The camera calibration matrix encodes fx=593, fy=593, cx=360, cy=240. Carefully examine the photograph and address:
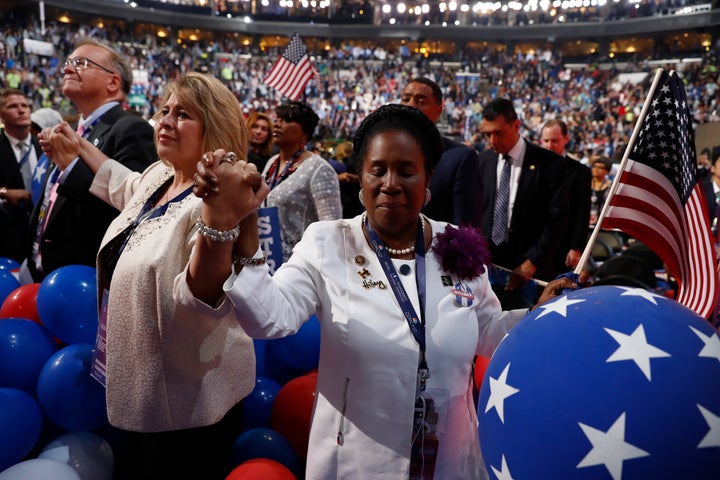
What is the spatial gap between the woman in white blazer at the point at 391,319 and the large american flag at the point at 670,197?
480mm

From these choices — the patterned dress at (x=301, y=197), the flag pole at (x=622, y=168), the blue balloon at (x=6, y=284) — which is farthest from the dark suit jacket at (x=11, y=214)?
the flag pole at (x=622, y=168)

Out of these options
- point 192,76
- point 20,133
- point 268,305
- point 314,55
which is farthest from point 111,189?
point 314,55

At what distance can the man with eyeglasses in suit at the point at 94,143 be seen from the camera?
2.78m

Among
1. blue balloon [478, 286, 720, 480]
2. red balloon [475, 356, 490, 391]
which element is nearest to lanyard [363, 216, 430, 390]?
blue balloon [478, 286, 720, 480]

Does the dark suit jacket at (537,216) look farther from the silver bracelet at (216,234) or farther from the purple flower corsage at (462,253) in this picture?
the silver bracelet at (216,234)

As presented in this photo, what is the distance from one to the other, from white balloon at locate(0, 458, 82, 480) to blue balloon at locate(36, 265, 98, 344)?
34.9 inches

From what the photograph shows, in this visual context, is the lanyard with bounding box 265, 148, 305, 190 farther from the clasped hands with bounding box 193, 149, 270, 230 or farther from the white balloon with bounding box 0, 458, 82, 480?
the clasped hands with bounding box 193, 149, 270, 230

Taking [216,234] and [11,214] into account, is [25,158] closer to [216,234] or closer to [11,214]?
[11,214]

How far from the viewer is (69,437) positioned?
2.58m

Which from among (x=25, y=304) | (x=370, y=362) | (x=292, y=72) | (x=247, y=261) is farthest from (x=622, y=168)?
(x=292, y=72)

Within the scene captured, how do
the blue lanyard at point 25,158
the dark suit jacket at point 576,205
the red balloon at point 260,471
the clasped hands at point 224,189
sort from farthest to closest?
the blue lanyard at point 25,158, the dark suit jacket at point 576,205, the red balloon at point 260,471, the clasped hands at point 224,189

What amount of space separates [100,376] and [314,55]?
37578 mm

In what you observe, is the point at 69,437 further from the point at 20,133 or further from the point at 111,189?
the point at 20,133

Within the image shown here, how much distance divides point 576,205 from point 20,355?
3.84 metres
